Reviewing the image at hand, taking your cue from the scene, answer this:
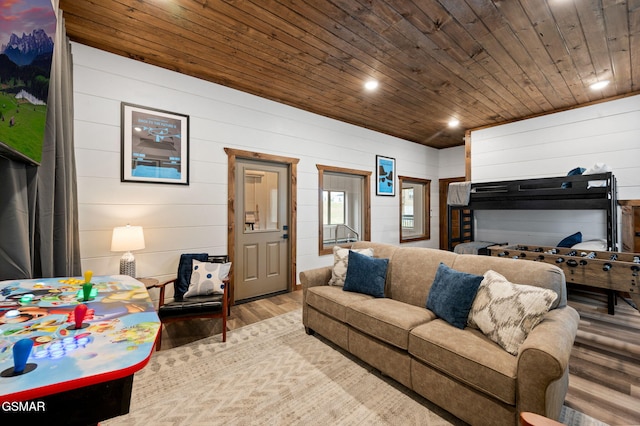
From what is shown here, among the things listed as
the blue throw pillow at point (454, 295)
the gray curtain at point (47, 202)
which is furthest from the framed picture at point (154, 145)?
the blue throw pillow at point (454, 295)

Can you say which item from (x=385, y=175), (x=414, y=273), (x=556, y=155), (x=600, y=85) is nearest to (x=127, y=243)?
(x=414, y=273)

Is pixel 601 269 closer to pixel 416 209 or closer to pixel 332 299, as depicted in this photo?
pixel 332 299

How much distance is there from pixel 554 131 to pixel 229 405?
578 cm

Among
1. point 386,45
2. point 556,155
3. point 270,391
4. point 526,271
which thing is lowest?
point 270,391

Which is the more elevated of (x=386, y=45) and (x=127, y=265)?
(x=386, y=45)

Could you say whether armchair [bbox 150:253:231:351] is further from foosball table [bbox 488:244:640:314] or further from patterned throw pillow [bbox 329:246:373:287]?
foosball table [bbox 488:244:640:314]

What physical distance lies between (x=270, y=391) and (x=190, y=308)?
43.5 inches

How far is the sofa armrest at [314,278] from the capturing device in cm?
296

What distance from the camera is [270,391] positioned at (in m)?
2.01

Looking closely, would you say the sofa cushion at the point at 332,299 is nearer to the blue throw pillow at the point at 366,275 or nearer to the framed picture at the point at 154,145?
the blue throw pillow at the point at 366,275

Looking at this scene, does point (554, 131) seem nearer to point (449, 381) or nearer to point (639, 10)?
point (639, 10)

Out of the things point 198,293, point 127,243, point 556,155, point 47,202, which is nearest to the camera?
point 47,202

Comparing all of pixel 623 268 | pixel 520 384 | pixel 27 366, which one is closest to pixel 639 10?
pixel 623 268

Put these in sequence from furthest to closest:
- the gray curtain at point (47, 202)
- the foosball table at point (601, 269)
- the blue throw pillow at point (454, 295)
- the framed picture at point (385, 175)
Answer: the framed picture at point (385, 175), the foosball table at point (601, 269), the blue throw pillow at point (454, 295), the gray curtain at point (47, 202)
